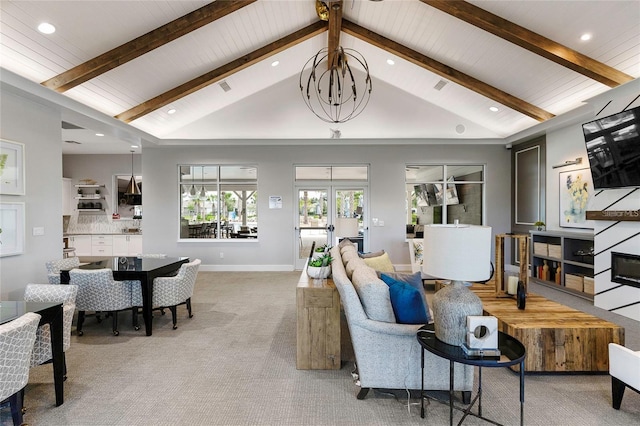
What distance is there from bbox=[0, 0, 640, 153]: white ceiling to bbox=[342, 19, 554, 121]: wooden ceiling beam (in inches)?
3.9

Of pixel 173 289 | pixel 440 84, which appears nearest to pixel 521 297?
pixel 173 289

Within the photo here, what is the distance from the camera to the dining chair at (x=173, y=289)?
3971 millimetres

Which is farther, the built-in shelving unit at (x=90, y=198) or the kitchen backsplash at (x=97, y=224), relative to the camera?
the kitchen backsplash at (x=97, y=224)

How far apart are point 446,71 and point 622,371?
4.92 meters

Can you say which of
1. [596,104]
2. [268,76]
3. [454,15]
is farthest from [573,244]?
[268,76]

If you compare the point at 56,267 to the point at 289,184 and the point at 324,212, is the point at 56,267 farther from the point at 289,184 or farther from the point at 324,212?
the point at 324,212

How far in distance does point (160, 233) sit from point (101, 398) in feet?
18.7

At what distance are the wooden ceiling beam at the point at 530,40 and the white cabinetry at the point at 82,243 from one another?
392 inches

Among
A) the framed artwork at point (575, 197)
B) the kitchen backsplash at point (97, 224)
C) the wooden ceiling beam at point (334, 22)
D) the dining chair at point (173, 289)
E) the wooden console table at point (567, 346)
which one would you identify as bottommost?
the wooden console table at point (567, 346)

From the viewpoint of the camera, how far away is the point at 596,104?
189 inches

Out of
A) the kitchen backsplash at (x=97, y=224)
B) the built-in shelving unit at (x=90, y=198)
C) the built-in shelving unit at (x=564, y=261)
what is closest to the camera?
the built-in shelving unit at (x=564, y=261)

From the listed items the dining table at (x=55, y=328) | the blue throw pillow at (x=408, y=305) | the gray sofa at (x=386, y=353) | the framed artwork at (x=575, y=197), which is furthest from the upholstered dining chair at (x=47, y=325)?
the framed artwork at (x=575, y=197)

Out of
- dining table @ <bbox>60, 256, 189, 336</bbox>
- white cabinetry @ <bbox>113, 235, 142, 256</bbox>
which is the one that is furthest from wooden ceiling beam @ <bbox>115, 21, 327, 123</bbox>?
white cabinetry @ <bbox>113, 235, 142, 256</bbox>

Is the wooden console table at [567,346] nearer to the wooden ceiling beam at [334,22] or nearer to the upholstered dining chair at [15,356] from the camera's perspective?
the upholstered dining chair at [15,356]
